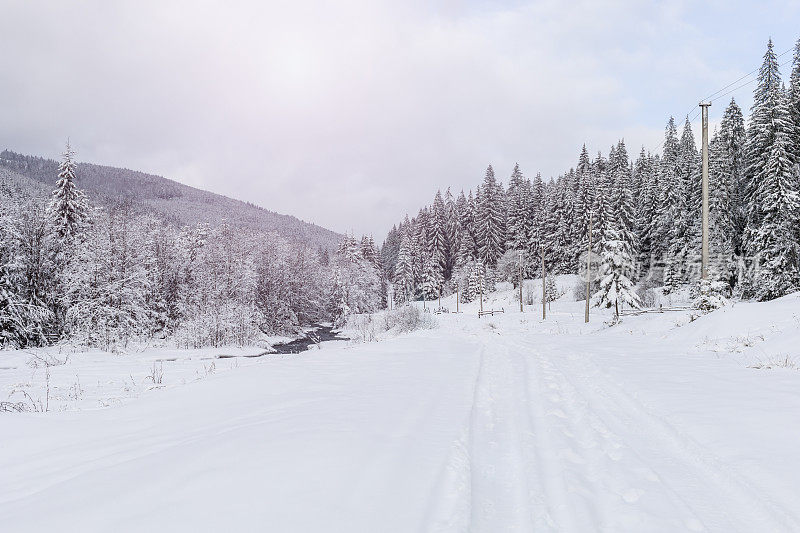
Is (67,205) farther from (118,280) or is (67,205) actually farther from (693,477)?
(693,477)

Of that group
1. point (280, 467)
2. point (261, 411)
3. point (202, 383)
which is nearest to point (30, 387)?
point (202, 383)

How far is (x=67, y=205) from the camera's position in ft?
104

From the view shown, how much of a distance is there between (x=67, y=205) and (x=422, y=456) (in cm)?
3903

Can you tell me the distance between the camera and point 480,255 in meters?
75.4

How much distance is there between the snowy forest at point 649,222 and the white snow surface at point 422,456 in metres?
13.8

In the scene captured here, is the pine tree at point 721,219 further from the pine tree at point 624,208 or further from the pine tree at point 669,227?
the pine tree at point 624,208

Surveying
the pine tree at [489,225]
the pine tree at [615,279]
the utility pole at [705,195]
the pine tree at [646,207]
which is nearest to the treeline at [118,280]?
the utility pole at [705,195]

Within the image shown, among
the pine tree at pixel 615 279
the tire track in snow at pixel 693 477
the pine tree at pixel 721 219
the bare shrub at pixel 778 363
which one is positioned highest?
the pine tree at pixel 721 219

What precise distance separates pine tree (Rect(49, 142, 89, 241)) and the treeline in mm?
71

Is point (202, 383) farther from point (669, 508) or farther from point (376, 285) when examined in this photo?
point (376, 285)

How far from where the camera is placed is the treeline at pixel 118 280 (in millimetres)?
24625

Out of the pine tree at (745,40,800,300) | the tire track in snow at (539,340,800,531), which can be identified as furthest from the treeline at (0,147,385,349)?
the pine tree at (745,40,800,300)

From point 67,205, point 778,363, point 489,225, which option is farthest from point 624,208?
point 67,205

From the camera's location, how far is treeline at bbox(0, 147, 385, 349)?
24.6m
